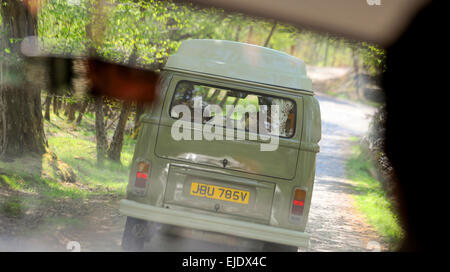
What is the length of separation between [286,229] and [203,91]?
185 cm

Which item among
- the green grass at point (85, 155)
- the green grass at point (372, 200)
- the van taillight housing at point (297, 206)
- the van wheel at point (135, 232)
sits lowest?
the green grass at point (85, 155)

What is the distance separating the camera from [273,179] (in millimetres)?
5535

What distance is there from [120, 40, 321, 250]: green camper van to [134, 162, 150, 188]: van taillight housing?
0.01 m

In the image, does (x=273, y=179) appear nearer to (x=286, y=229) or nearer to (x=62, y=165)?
(x=286, y=229)

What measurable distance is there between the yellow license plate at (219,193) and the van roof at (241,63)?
1181 mm

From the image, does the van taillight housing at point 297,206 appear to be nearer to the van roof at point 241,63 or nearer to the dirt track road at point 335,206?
the van roof at point 241,63

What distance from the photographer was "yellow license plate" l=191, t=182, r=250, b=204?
546 centimetres

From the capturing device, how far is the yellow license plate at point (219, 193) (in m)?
5.46

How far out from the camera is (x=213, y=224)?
17.5ft

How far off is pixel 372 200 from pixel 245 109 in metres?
6.75

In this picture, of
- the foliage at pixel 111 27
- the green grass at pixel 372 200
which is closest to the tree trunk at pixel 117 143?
the foliage at pixel 111 27

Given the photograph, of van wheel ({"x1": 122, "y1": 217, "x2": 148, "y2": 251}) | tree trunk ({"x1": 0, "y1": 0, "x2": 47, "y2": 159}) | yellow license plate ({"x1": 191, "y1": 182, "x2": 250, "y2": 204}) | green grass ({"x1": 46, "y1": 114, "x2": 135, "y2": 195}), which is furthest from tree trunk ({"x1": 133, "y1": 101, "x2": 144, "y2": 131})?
yellow license plate ({"x1": 191, "y1": 182, "x2": 250, "y2": 204})

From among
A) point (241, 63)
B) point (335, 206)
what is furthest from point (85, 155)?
point (241, 63)
